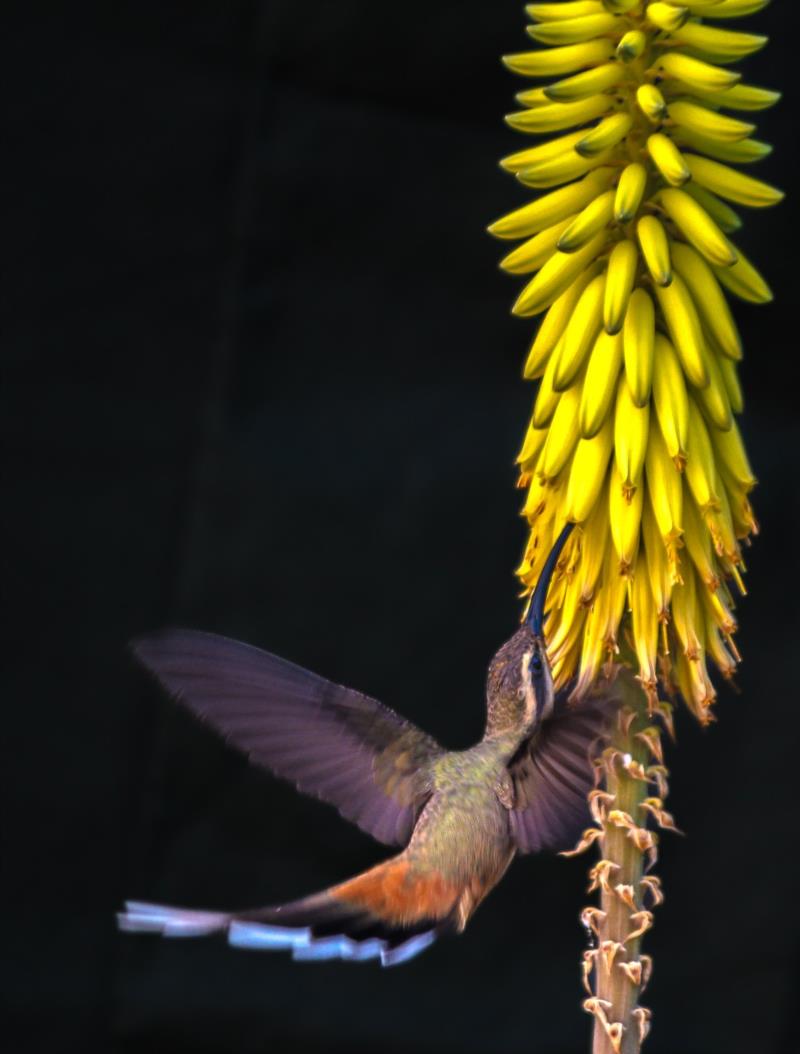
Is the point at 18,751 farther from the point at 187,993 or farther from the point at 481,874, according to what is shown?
the point at 481,874

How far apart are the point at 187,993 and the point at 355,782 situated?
200cm

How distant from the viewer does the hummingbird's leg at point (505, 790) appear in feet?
6.36

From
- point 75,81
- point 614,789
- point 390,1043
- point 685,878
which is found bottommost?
point 390,1043

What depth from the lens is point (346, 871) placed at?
373 centimetres

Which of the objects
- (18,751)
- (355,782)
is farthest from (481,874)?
(18,751)

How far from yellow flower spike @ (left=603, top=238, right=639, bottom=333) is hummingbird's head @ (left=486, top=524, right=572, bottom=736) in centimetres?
24

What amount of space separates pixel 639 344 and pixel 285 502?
2023mm

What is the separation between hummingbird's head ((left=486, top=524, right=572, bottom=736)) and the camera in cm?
180

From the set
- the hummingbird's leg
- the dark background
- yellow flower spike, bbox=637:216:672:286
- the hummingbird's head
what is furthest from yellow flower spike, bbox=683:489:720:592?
the dark background

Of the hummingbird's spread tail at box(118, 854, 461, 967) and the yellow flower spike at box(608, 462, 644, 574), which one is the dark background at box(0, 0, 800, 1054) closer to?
the hummingbird's spread tail at box(118, 854, 461, 967)

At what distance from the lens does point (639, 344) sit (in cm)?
173

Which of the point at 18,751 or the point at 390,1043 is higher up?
the point at 18,751

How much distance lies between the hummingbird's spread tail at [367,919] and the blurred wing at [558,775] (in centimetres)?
16

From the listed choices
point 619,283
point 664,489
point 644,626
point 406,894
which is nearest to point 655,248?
point 619,283
